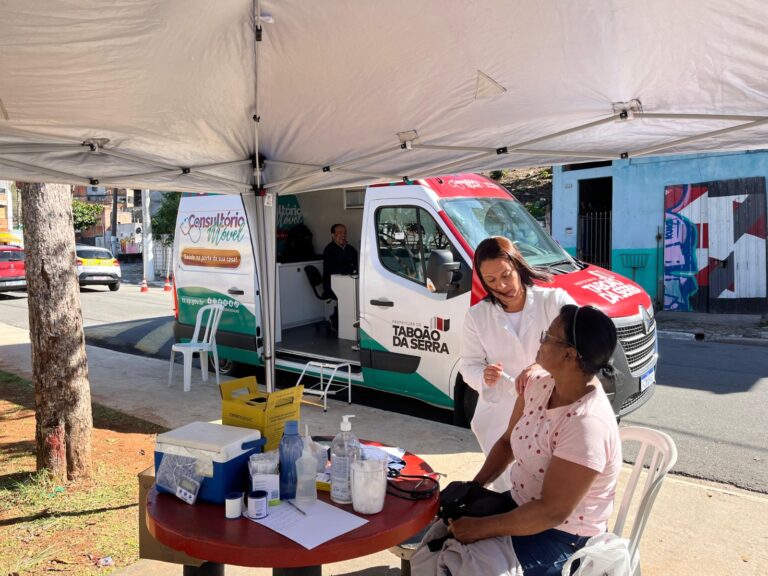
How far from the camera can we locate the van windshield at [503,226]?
6328 mm

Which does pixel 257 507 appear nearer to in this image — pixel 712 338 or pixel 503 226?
pixel 503 226

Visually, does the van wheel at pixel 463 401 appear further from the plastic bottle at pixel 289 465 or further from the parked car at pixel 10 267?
the parked car at pixel 10 267

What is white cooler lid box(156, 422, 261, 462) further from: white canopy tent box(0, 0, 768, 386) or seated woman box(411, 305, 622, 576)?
white canopy tent box(0, 0, 768, 386)

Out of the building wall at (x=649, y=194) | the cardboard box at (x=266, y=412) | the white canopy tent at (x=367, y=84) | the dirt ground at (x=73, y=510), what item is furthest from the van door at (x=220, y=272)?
the building wall at (x=649, y=194)

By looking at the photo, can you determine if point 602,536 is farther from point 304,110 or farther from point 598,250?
point 598,250

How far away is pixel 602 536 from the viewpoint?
2381mm

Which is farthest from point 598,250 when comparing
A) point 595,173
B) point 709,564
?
point 709,564

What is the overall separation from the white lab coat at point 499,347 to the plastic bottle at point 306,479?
1.25m

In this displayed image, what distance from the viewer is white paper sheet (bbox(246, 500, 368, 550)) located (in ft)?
7.54

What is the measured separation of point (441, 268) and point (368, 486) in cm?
349

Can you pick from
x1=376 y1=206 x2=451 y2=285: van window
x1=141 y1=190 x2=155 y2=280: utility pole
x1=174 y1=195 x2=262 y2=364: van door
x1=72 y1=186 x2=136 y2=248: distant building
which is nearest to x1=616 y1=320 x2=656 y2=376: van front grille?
x1=376 y1=206 x2=451 y2=285: van window

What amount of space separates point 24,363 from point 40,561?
7.22 m

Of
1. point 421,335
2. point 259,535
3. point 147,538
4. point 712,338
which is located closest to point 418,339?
point 421,335

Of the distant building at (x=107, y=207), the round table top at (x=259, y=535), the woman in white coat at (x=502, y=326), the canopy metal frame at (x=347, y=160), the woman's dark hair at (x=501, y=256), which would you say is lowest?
the round table top at (x=259, y=535)
